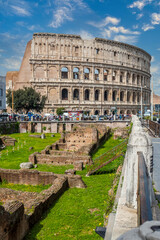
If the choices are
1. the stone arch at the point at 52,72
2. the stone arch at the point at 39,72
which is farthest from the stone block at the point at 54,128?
the stone arch at the point at 39,72

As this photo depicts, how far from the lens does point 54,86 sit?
153ft

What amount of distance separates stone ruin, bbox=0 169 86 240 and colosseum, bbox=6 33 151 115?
115ft

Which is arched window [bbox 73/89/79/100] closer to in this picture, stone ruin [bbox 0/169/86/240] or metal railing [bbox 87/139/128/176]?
metal railing [bbox 87/139/128/176]

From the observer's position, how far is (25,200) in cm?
779

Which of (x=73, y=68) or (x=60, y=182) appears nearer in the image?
(x=60, y=182)

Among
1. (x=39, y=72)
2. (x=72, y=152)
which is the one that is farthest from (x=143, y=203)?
(x=39, y=72)

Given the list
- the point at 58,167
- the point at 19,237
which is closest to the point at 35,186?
the point at 58,167

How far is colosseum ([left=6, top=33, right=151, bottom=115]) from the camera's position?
152 feet

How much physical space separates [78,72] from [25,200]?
4361 centimetres

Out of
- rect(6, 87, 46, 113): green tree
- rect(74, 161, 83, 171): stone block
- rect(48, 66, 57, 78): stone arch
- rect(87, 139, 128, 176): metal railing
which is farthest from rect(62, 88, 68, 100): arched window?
rect(87, 139, 128, 176): metal railing

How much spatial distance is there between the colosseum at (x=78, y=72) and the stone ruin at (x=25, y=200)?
35.0m

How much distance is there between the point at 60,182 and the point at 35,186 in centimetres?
179

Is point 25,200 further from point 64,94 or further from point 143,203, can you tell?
point 64,94

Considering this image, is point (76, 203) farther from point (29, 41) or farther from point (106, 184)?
point (29, 41)
